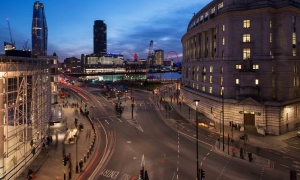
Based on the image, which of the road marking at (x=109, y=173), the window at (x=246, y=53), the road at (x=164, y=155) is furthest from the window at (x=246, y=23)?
the road marking at (x=109, y=173)

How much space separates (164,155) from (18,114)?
18587 mm

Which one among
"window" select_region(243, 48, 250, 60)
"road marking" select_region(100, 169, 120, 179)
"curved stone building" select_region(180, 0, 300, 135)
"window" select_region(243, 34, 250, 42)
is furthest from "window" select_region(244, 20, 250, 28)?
"road marking" select_region(100, 169, 120, 179)

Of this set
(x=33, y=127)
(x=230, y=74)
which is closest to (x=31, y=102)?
(x=33, y=127)

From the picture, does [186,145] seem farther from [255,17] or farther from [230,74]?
[255,17]

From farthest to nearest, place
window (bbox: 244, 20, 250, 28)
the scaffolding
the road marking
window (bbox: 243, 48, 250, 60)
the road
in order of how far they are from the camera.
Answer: window (bbox: 243, 48, 250, 60) → window (bbox: 244, 20, 250, 28) → the road → the road marking → the scaffolding

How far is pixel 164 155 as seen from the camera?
3288 centimetres

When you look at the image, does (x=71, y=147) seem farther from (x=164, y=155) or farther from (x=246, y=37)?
(x=246, y=37)

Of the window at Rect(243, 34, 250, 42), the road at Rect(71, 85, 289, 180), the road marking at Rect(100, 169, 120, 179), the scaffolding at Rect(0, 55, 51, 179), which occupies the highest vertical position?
the window at Rect(243, 34, 250, 42)

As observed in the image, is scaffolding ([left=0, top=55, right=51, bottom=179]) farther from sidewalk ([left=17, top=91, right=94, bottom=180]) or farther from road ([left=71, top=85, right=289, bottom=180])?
road ([left=71, top=85, right=289, bottom=180])

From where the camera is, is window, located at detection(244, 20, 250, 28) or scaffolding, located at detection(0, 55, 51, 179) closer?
scaffolding, located at detection(0, 55, 51, 179)

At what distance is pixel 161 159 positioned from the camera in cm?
3139

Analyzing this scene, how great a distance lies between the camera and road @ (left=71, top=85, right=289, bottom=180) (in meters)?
27.0

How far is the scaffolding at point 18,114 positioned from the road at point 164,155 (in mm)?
8732

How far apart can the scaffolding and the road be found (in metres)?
8.73
